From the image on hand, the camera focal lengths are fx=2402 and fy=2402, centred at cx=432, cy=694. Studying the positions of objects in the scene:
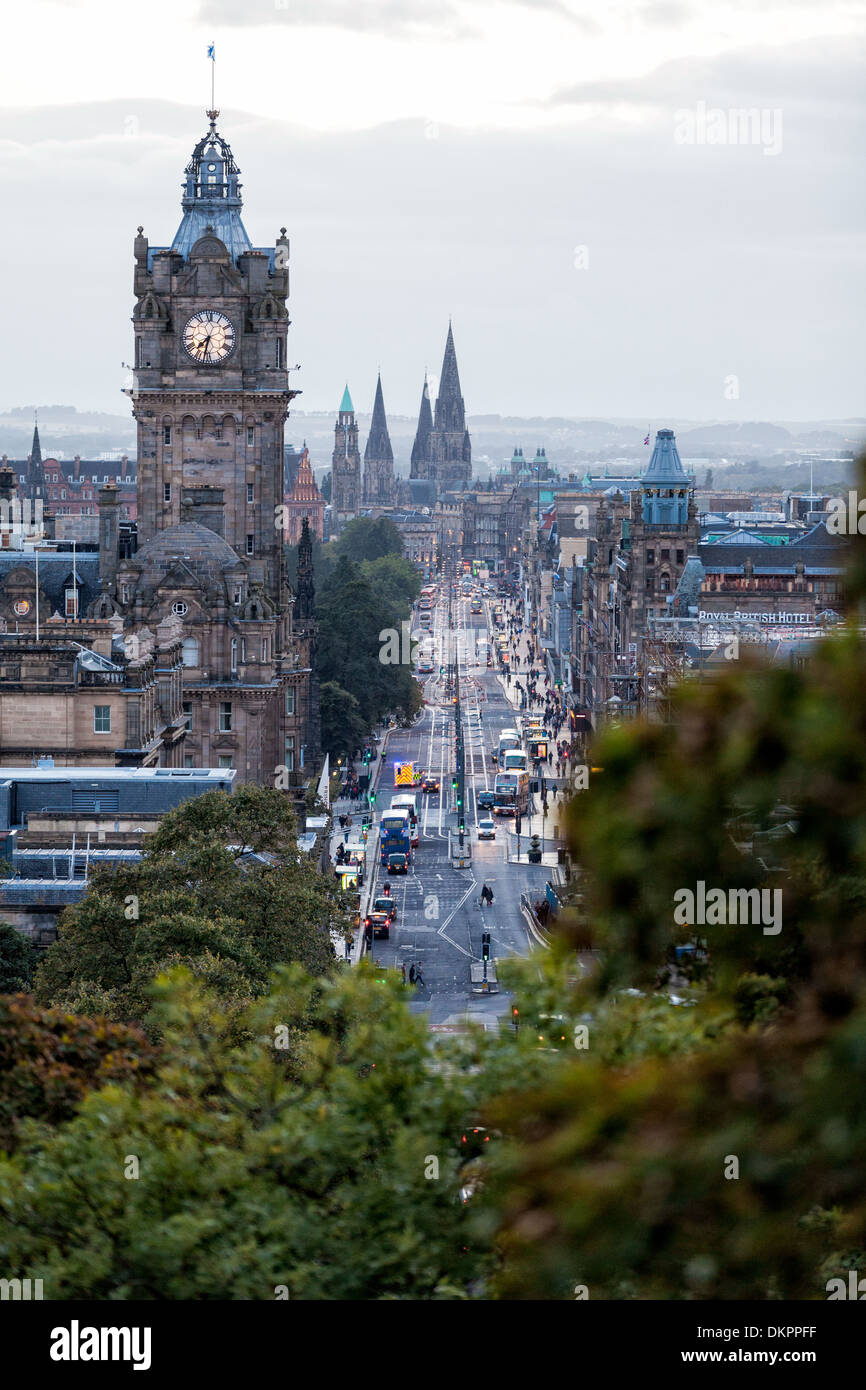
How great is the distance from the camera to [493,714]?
607ft

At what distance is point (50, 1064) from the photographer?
26.7 metres

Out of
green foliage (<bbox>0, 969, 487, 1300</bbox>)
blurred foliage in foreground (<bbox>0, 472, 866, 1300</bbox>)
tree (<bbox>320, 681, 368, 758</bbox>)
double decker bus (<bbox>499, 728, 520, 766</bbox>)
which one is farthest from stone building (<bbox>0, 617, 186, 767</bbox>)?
double decker bus (<bbox>499, 728, 520, 766</bbox>)

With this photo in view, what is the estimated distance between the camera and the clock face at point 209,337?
106312 millimetres

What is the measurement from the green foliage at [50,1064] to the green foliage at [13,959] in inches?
1116

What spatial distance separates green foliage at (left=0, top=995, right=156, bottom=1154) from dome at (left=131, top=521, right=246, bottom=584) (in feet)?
221

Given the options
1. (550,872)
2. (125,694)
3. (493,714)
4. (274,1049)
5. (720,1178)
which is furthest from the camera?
(493,714)

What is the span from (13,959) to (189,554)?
41.4m

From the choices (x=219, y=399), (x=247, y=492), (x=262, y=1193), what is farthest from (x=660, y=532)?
(x=262, y=1193)

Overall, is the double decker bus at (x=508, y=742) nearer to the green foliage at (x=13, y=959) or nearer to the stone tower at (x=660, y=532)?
the stone tower at (x=660, y=532)
